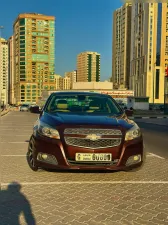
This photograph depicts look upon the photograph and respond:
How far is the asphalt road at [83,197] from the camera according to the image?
3.49 m

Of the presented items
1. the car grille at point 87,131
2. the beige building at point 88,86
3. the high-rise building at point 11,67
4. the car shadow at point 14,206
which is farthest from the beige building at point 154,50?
the car shadow at point 14,206

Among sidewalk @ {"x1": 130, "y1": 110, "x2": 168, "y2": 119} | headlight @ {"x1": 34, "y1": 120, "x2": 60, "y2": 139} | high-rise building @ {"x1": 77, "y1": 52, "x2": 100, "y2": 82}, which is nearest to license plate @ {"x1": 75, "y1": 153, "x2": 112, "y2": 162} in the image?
headlight @ {"x1": 34, "y1": 120, "x2": 60, "y2": 139}

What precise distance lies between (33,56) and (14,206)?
494 feet

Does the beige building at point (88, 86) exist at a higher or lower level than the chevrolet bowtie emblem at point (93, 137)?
higher

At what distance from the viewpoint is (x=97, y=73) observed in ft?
630

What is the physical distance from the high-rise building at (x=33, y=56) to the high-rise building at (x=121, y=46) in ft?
118

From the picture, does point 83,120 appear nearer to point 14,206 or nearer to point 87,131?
point 87,131

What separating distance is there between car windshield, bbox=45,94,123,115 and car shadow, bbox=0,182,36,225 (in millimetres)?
2047

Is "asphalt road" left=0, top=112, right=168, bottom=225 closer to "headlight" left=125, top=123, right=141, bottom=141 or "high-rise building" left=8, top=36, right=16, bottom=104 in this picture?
"headlight" left=125, top=123, right=141, bottom=141

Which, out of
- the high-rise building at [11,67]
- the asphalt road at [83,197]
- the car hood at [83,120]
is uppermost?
the high-rise building at [11,67]

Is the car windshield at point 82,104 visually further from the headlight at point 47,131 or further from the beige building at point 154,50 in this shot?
the beige building at point 154,50

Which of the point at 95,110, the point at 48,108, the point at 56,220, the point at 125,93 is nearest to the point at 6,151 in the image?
the point at 48,108

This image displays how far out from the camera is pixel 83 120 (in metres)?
5.15

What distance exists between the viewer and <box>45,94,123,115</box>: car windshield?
6125 millimetres
